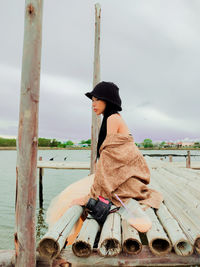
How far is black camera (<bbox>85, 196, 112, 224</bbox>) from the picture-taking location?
2.67 metres

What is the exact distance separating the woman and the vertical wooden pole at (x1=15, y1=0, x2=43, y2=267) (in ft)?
3.13

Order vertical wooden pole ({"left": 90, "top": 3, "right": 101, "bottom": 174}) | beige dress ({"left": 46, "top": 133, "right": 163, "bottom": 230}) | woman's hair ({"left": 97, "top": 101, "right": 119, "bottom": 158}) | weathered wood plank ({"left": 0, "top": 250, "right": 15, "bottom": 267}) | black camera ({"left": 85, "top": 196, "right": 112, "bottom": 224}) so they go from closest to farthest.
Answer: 1. weathered wood plank ({"left": 0, "top": 250, "right": 15, "bottom": 267})
2. black camera ({"left": 85, "top": 196, "right": 112, "bottom": 224})
3. beige dress ({"left": 46, "top": 133, "right": 163, "bottom": 230})
4. woman's hair ({"left": 97, "top": 101, "right": 119, "bottom": 158})
5. vertical wooden pole ({"left": 90, "top": 3, "right": 101, "bottom": 174})

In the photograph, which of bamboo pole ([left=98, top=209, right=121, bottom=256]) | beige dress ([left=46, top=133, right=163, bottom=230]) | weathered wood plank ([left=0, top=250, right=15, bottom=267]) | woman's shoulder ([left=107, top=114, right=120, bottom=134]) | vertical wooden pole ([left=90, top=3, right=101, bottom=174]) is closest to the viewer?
bamboo pole ([left=98, top=209, right=121, bottom=256])

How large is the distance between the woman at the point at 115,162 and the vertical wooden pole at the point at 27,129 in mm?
955

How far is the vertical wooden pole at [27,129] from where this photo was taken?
7.18 feet

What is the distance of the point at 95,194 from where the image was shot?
2.94 meters

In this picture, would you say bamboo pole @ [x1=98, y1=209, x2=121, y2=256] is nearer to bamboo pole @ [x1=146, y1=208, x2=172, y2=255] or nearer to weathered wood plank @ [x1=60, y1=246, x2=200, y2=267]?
weathered wood plank @ [x1=60, y1=246, x2=200, y2=267]

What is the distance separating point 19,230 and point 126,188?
4.51 feet

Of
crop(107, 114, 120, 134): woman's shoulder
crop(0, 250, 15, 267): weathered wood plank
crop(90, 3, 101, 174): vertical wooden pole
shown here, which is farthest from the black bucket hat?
Answer: crop(90, 3, 101, 174): vertical wooden pole

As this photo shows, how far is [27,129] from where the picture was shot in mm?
2184

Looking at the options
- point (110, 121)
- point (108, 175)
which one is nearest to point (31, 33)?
point (110, 121)

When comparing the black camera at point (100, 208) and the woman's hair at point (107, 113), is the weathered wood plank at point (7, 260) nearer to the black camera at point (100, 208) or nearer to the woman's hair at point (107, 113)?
the black camera at point (100, 208)

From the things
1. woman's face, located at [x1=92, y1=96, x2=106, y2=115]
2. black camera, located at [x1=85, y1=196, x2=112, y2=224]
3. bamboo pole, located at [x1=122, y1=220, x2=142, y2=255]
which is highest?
woman's face, located at [x1=92, y1=96, x2=106, y2=115]

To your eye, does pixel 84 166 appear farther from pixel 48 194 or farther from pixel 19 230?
pixel 19 230
